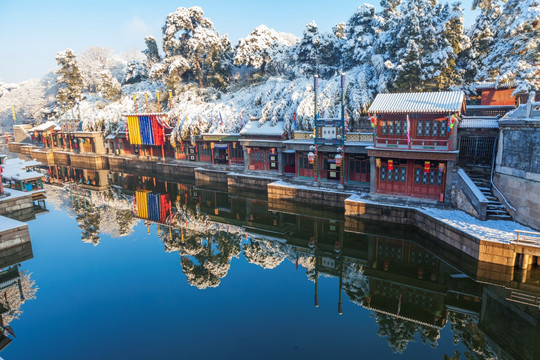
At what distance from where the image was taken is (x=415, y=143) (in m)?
23.6

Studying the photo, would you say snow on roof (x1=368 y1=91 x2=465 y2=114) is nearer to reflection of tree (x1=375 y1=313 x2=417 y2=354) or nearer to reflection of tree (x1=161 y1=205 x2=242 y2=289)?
reflection of tree (x1=161 y1=205 x2=242 y2=289)

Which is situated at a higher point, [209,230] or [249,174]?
[249,174]

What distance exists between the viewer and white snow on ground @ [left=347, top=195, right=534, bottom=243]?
1727cm

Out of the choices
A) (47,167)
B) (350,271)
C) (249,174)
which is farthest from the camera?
(47,167)

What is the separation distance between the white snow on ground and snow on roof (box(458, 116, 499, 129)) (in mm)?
7549

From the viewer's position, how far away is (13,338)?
13523 millimetres

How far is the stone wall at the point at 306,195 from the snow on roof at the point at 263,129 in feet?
21.2

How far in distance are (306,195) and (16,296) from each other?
20820 millimetres

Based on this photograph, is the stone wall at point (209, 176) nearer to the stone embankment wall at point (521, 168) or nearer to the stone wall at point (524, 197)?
the stone embankment wall at point (521, 168)

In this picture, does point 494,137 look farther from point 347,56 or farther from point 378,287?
point 347,56

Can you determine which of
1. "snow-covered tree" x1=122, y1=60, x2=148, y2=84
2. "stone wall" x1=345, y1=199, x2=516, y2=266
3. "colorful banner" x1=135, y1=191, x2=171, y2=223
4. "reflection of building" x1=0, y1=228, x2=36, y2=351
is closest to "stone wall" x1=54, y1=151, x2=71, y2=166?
"snow-covered tree" x1=122, y1=60, x2=148, y2=84

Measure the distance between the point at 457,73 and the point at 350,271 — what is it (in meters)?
29.7

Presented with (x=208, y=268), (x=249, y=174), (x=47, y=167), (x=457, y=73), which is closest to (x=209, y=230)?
(x=208, y=268)


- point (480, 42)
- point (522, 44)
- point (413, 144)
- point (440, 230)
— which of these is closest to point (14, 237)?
point (440, 230)
